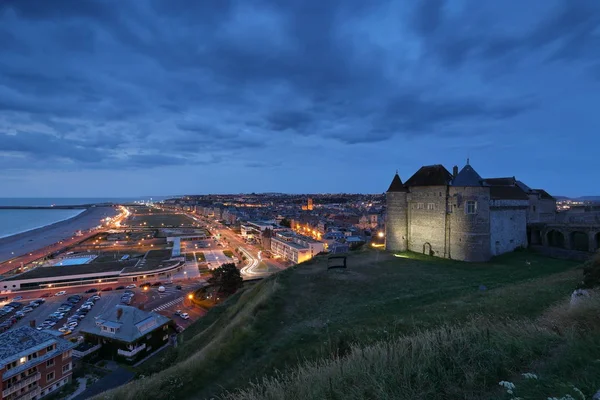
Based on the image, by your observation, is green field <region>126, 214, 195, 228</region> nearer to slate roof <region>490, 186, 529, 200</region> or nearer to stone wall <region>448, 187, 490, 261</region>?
stone wall <region>448, 187, 490, 261</region>

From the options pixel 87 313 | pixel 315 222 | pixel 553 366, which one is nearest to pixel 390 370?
pixel 553 366

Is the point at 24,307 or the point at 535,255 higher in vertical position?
the point at 535,255

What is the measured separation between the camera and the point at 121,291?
44.6 m

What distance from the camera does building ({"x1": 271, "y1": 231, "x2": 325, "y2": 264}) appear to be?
181 ft

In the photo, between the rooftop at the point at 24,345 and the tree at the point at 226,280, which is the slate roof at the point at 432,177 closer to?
the tree at the point at 226,280

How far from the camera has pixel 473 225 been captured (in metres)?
25.5

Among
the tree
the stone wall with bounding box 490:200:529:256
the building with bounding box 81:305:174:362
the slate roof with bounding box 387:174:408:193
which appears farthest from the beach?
the stone wall with bounding box 490:200:529:256

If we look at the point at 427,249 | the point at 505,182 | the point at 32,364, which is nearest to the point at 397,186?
the point at 427,249

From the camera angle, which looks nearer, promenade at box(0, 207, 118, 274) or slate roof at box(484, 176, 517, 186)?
slate roof at box(484, 176, 517, 186)

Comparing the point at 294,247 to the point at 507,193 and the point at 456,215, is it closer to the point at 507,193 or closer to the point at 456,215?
the point at 456,215

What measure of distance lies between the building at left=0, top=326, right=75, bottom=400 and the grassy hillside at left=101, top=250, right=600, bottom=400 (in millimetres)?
8077

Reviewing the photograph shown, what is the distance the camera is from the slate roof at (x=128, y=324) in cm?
2672

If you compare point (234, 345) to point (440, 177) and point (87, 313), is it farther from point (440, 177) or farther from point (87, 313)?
point (87, 313)

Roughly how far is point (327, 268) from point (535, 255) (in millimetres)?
17887
